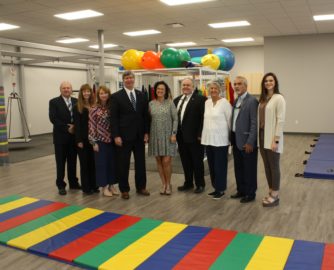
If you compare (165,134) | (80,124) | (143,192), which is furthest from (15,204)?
(165,134)

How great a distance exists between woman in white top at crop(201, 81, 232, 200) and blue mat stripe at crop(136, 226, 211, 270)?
100cm

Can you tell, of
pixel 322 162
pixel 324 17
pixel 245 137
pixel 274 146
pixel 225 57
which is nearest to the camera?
pixel 274 146

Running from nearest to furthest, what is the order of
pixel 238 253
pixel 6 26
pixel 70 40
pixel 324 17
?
pixel 238 253 → pixel 324 17 → pixel 6 26 → pixel 70 40

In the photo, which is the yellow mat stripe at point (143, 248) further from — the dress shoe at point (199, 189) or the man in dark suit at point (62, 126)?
the man in dark suit at point (62, 126)

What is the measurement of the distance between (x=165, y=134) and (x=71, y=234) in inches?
63.5

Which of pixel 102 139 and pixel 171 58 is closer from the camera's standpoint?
pixel 102 139

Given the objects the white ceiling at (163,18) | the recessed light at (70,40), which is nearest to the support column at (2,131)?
the white ceiling at (163,18)

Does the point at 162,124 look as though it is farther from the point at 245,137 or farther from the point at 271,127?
the point at 271,127

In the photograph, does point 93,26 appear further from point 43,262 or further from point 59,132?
point 43,262

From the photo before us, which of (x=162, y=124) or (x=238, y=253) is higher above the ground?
(x=162, y=124)

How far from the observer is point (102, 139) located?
170 inches

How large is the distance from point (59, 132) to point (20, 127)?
6.72 metres

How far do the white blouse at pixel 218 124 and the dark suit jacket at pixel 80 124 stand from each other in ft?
4.87

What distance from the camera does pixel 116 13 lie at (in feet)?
23.0
